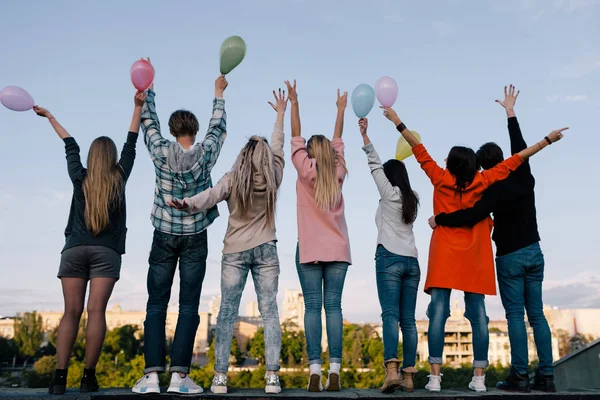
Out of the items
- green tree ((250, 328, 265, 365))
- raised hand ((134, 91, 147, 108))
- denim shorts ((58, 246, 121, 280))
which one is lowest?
green tree ((250, 328, 265, 365))

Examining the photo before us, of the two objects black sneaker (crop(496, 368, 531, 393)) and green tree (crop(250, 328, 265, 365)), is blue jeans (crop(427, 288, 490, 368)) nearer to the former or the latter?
black sneaker (crop(496, 368, 531, 393))

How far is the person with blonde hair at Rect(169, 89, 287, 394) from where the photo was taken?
4.38 m

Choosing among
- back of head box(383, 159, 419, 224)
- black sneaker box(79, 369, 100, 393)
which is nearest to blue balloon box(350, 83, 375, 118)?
back of head box(383, 159, 419, 224)

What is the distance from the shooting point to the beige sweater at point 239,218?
445 cm

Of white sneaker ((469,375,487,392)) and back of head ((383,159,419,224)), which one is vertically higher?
back of head ((383,159,419,224))

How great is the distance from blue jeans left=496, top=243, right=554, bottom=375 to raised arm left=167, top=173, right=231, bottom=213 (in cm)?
248

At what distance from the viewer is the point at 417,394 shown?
428 centimetres

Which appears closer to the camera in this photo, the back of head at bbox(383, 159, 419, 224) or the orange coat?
the orange coat

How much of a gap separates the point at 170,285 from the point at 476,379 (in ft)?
8.71

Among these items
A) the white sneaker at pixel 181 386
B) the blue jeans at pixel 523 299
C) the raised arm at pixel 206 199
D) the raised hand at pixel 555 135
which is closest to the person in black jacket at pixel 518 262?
the blue jeans at pixel 523 299

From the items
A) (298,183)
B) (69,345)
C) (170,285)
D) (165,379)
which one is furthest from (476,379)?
(165,379)

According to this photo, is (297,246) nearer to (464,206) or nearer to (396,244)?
(396,244)

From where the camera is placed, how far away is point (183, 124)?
4.68 meters

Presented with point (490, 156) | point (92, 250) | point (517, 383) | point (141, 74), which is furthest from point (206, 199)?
point (517, 383)
